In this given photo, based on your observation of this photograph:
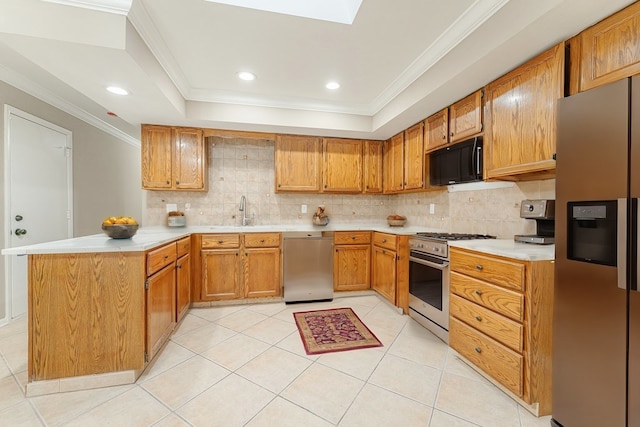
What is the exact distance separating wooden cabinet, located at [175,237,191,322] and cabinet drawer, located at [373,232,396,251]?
228 centimetres

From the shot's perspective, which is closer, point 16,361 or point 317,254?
point 16,361

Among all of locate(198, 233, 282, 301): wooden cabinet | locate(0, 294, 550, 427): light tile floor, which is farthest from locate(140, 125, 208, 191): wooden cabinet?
locate(0, 294, 550, 427): light tile floor

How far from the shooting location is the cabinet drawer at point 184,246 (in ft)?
8.85

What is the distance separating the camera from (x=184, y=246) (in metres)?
2.87

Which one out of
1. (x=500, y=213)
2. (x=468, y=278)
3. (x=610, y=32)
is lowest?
(x=468, y=278)

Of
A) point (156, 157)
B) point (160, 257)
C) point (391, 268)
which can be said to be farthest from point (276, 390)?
point (156, 157)

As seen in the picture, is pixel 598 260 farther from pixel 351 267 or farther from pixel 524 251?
pixel 351 267

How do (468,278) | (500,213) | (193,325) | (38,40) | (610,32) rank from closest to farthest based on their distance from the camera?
(610,32), (38,40), (468,278), (500,213), (193,325)

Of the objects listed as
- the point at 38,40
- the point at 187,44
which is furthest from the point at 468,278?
the point at 38,40

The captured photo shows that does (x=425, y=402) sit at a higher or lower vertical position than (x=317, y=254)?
lower

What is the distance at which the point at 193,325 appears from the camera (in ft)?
8.93

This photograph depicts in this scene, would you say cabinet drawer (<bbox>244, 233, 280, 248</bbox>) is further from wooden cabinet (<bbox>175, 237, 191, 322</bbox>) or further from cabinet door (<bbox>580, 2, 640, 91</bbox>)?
cabinet door (<bbox>580, 2, 640, 91</bbox>)

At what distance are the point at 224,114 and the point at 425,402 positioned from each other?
3.26 meters

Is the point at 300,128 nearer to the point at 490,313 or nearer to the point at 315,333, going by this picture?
the point at 315,333
